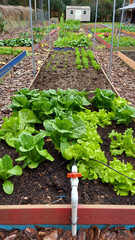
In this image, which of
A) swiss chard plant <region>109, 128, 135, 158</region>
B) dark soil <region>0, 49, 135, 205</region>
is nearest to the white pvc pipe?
dark soil <region>0, 49, 135, 205</region>

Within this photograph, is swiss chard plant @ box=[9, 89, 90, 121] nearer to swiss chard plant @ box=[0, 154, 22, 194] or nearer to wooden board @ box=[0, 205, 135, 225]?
swiss chard plant @ box=[0, 154, 22, 194]

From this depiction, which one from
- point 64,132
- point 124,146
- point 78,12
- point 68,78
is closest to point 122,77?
point 68,78

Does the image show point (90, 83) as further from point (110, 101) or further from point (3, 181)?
point (3, 181)

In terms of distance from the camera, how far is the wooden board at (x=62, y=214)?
1.71 m

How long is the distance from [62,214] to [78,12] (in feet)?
118

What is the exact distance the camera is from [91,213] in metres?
1.73

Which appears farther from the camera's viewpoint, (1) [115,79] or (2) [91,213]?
(1) [115,79]

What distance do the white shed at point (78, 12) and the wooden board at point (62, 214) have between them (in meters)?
34.7

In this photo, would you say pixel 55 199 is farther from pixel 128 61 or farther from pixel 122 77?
pixel 128 61

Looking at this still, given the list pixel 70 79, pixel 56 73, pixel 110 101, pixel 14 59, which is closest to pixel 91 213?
pixel 110 101

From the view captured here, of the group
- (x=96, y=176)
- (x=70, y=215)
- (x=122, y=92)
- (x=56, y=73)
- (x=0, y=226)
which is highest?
(x=56, y=73)

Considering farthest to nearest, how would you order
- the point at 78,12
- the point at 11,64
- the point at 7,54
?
the point at 78,12, the point at 7,54, the point at 11,64

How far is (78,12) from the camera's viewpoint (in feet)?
107

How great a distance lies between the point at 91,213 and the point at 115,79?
4.91 metres
